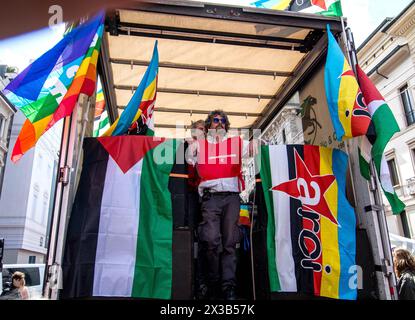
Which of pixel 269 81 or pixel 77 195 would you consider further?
pixel 269 81

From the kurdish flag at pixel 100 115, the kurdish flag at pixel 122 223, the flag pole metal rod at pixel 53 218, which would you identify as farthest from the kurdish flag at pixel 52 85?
the kurdish flag at pixel 100 115

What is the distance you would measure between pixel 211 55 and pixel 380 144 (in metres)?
2.83

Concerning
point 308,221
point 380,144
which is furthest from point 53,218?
point 380,144

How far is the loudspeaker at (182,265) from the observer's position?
10.8 feet

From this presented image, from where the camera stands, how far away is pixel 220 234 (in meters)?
3.69

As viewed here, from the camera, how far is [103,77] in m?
5.35

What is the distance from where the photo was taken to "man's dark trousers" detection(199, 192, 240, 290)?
356 cm

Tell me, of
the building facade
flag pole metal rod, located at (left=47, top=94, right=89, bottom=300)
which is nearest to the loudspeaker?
flag pole metal rod, located at (left=47, top=94, right=89, bottom=300)

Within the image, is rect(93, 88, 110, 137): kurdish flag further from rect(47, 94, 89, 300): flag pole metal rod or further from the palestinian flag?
the palestinian flag

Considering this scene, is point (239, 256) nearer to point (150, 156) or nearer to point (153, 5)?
point (150, 156)

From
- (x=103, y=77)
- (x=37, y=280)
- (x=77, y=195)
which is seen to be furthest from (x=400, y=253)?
(x=37, y=280)

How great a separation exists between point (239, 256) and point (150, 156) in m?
1.58

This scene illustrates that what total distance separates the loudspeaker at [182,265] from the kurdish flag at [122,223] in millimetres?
66
